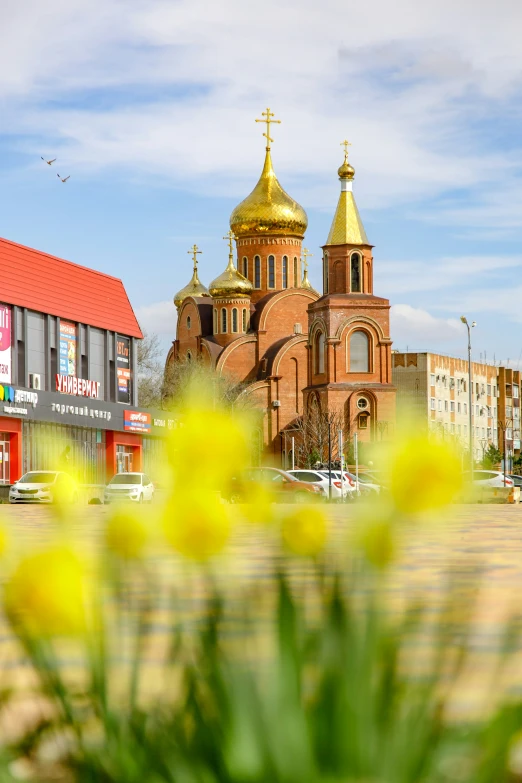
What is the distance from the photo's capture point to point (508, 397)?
110375 mm

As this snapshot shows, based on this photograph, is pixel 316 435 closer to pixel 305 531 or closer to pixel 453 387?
pixel 453 387

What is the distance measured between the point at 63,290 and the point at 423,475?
4984cm

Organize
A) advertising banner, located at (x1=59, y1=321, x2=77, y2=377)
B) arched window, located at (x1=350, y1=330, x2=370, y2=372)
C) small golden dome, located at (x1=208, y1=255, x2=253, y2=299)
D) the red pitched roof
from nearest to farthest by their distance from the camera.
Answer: the red pitched roof < advertising banner, located at (x1=59, y1=321, x2=77, y2=377) < arched window, located at (x1=350, y1=330, x2=370, y2=372) < small golden dome, located at (x1=208, y1=255, x2=253, y2=299)

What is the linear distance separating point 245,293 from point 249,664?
266 ft

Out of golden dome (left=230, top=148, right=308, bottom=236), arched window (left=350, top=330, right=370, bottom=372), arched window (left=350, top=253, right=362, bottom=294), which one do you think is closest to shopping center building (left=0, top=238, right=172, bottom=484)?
arched window (left=350, top=330, right=370, bottom=372)

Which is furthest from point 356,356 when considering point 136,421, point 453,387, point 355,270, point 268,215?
point 453,387

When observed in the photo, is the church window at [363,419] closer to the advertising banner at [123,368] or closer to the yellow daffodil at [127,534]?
the advertising banner at [123,368]

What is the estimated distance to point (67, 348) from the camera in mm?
50406

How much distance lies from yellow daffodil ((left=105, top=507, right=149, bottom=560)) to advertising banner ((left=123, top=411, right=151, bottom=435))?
170ft

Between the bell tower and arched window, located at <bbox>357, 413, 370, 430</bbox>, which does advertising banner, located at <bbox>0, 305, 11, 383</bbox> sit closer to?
the bell tower

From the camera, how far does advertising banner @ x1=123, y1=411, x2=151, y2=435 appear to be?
53.7 metres

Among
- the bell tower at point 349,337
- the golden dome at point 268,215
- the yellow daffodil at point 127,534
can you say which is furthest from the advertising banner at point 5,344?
the yellow daffodil at point 127,534

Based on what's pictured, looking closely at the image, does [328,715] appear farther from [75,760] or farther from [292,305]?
[292,305]

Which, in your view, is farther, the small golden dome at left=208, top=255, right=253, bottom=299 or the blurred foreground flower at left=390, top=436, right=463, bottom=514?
the small golden dome at left=208, top=255, right=253, bottom=299
